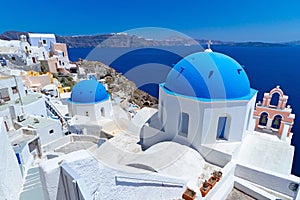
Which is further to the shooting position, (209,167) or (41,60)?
(41,60)

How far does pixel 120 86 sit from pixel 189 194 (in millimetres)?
43894

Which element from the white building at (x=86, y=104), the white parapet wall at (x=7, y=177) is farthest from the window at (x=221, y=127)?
the white building at (x=86, y=104)

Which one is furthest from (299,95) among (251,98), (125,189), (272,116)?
(125,189)

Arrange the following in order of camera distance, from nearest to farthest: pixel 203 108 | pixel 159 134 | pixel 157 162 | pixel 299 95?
pixel 157 162 < pixel 203 108 < pixel 159 134 < pixel 299 95

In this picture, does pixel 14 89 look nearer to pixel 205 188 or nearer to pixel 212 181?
pixel 205 188

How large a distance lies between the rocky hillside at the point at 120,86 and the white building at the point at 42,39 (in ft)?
31.8

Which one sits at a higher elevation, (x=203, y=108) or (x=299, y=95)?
(x=203, y=108)

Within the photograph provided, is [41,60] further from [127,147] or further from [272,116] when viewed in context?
[272,116]

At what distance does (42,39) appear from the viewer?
52000 mm

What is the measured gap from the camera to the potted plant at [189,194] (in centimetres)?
745

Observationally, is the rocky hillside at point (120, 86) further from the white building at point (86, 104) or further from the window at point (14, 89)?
the window at point (14, 89)

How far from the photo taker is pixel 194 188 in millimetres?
7711

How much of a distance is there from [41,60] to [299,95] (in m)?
61.0

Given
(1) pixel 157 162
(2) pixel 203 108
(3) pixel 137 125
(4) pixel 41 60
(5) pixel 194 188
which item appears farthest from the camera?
(4) pixel 41 60
